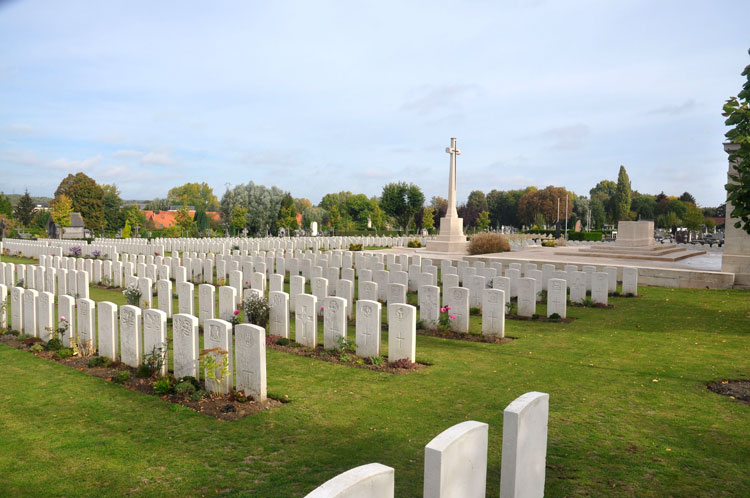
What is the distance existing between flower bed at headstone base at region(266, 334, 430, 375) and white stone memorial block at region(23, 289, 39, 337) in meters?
4.57

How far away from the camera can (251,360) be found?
6.24 metres

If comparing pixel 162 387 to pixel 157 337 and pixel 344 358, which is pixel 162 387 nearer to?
pixel 157 337

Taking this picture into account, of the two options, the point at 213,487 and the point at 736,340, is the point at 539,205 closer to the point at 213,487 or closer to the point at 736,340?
the point at 736,340

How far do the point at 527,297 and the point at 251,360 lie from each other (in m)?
7.65

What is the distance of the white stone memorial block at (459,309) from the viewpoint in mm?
9961

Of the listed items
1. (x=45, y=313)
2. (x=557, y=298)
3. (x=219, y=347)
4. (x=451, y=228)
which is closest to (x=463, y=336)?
(x=557, y=298)

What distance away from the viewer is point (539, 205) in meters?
79.6

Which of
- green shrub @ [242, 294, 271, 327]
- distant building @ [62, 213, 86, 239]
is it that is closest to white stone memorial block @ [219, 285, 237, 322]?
green shrub @ [242, 294, 271, 327]

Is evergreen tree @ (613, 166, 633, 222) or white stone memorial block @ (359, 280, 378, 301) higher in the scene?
evergreen tree @ (613, 166, 633, 222)

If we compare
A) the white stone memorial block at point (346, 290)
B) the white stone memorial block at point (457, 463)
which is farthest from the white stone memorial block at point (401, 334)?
the white stone memorial block at point (457, 463)

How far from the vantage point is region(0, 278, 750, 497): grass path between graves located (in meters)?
4.29

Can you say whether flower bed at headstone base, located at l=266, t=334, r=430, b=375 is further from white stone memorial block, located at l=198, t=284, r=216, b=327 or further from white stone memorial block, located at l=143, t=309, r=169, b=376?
white stone memorial block, located at l=143, t=309, r=169, b=376

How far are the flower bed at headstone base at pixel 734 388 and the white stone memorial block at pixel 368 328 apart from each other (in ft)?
15.2

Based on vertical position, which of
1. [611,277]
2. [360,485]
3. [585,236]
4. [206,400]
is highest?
[585,236]
